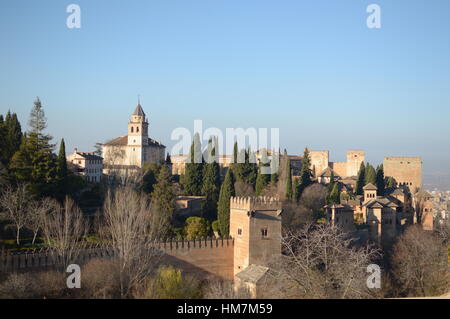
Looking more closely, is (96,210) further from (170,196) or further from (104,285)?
(104,285)

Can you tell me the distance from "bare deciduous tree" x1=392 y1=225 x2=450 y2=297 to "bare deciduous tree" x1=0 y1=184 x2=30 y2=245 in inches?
880

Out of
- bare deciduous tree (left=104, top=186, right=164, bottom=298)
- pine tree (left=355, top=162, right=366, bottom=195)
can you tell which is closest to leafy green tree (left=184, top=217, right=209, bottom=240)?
bare deciduous tree (left=104, top=186, right=164, bottom=298)

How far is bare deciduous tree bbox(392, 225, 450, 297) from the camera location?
30703 millimetres

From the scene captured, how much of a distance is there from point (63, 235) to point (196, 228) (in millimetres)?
8399

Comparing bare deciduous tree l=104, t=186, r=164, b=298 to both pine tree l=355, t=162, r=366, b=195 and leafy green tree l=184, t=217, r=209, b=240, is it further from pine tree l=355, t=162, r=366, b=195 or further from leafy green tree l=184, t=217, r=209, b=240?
pine tree l=355, t=162, r=366, b=195

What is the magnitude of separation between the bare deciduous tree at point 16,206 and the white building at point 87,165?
1877 centimetres

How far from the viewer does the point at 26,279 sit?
68.8ft

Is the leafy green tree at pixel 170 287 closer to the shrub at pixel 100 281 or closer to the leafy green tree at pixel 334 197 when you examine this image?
the shrub at pixel 100 281

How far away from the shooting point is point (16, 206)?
87.0 ft

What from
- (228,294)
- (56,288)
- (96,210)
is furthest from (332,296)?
(96,210)

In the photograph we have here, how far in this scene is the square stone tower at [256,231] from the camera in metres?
27.5
